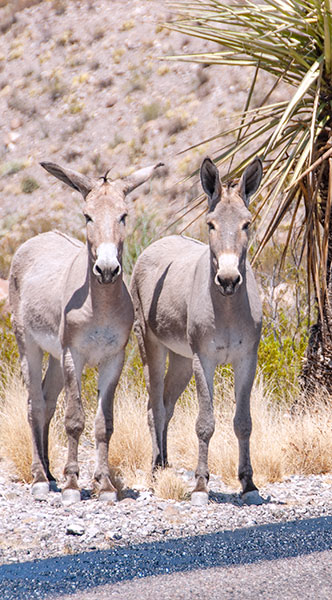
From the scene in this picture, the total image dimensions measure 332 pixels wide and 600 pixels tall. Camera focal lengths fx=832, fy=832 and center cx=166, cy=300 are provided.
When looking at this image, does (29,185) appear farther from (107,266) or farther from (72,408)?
(107,266)

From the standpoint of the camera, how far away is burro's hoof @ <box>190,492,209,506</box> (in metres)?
5.83

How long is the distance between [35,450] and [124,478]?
79 cm

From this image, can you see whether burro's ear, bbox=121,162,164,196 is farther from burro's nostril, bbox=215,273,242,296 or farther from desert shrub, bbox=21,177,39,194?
desert shrub, bbox=21,177,39,194

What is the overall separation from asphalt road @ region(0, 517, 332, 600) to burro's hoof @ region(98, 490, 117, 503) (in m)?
1.15

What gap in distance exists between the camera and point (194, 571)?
393cm

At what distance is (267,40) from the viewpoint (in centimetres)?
795

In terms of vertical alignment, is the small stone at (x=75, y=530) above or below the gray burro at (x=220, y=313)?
below

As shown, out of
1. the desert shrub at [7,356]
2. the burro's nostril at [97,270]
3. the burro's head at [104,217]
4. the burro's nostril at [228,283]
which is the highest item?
the burro's head at [104,217]

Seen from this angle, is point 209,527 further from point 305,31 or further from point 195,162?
point 195,162

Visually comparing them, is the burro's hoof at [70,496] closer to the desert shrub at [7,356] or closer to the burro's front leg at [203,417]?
the burro's front leg at [203,417]

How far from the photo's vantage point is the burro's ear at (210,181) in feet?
19.6

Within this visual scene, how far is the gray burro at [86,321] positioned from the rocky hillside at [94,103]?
41.6ft

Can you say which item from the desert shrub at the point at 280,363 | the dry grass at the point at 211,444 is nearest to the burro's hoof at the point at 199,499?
the dry grass at the point at 211,444

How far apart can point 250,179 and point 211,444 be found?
2376 mm
